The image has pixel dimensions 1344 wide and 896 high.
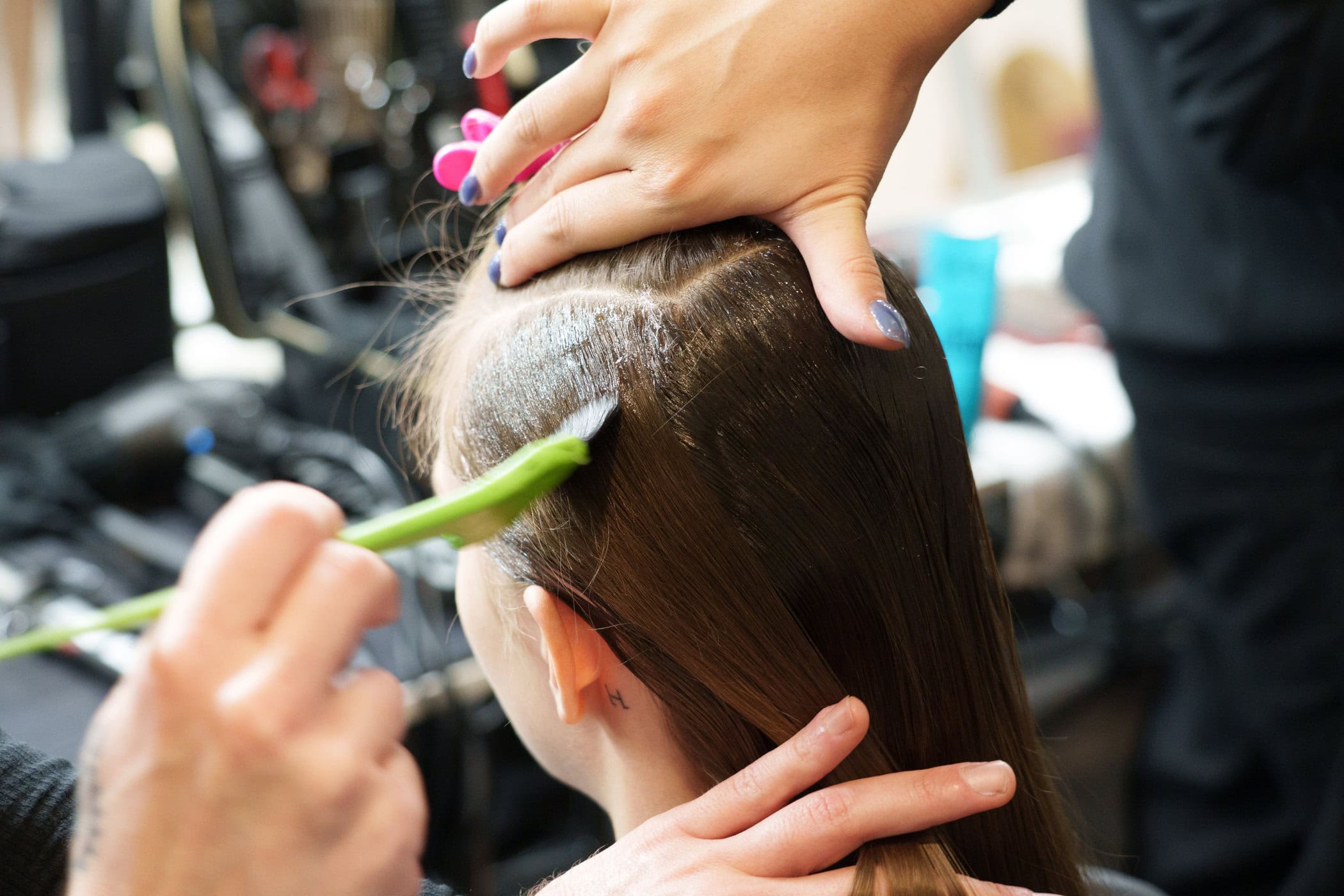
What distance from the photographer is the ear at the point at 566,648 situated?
600mm

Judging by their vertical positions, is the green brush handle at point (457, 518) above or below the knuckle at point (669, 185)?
below

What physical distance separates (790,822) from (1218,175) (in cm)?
91

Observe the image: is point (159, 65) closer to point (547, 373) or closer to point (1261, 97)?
point (547, 373)

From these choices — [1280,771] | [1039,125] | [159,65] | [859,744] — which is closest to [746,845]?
[859,744]

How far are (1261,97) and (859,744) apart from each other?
2.52ft

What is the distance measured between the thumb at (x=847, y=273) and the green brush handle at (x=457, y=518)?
0.50 ft

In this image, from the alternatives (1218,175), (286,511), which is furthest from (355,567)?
(1218,175)

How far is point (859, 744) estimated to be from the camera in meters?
0.60

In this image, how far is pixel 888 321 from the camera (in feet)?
1.74

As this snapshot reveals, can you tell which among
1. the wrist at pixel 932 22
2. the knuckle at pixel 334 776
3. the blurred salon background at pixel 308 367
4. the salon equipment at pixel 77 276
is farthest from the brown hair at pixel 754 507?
the salon equipment at pixel 77 276

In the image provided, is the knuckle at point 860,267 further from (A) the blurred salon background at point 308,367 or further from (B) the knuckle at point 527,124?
(A) the blurred salon background at point 308,367

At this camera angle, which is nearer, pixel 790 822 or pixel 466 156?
pixel 790 822

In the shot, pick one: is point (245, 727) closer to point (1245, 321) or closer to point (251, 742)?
point (251, 742)

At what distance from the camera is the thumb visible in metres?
0.53
